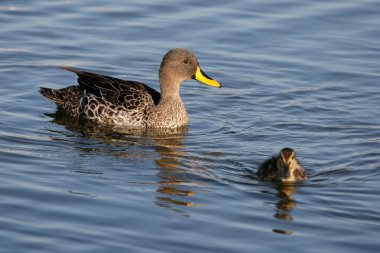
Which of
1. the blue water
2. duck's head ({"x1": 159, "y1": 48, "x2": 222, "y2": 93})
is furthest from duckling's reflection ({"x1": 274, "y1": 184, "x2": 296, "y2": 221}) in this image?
duck's head ({"x1": 159, "y1": 48, "x2": 222, "y2": 93})

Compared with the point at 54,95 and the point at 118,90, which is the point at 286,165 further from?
the point at 54,95

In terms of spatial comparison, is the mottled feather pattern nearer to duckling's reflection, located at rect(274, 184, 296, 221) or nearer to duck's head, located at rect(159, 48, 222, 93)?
duck's head, located at rect(159, 48, 222, 93)

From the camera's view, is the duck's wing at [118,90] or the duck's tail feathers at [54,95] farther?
the duck's tail feathers at [54,95]

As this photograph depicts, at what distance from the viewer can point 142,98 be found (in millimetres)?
12438

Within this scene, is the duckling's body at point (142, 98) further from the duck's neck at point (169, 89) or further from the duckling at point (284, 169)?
the duckling at point (284, 169)

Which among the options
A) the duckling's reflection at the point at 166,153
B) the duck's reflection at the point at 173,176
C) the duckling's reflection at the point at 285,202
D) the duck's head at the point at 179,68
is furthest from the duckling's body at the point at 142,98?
the duckling's reflection at the point at 285,202

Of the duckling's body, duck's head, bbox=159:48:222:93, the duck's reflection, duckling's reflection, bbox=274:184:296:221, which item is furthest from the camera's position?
duck's head, bbox=159:48:222:93

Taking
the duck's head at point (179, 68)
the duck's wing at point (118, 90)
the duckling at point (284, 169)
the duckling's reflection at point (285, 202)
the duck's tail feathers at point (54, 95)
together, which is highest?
the duck's head at point (179, 68)

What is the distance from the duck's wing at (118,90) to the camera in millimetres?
12367

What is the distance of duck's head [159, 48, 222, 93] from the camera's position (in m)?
12.4

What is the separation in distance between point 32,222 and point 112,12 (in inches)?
325

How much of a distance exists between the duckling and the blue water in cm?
11

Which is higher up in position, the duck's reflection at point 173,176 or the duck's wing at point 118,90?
the duck's wing at point 118,90

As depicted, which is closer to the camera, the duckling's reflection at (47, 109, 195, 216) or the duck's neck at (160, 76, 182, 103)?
the duckling's reflection at (47, 109, 195, 216)
